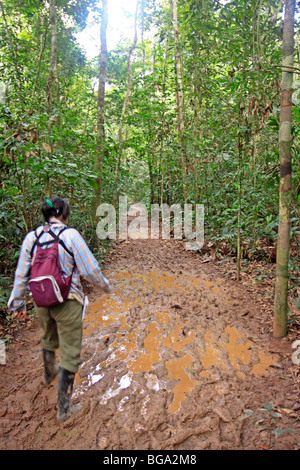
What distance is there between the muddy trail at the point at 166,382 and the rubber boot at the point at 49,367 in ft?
0.60

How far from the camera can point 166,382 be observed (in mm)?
3160

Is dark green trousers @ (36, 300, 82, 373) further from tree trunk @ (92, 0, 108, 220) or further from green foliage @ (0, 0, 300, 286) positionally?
tree trunk @ (92, 0, 108, 220)

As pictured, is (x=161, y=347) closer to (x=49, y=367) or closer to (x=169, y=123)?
(x=49, y=367)

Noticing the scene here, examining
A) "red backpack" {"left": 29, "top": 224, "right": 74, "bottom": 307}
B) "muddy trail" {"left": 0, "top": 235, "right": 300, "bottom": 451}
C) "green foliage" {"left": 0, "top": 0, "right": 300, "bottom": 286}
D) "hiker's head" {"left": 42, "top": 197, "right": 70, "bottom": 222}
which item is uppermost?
"green foliage" {"left": 0, "top": 0, "right": 300, "bottom": 286}

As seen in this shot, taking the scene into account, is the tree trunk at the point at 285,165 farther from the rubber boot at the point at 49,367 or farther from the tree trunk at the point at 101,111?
the tree trunk at the point at 101,111

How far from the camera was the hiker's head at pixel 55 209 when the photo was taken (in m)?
2.67

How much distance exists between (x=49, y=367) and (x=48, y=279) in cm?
117

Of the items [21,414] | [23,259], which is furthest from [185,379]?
[23,259]

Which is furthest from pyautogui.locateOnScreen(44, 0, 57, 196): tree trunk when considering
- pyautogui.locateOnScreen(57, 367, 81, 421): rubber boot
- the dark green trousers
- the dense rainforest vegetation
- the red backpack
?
pyautogui.locateOnScreen(57, 367, 81, 421): rubber boot

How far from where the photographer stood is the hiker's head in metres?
2.67

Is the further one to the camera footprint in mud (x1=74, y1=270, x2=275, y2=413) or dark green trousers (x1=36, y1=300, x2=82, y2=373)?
footprint in mud (x1=74, y1=270, x2=275, y2=413)

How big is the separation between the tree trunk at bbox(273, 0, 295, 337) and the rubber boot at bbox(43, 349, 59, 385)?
9.06ft

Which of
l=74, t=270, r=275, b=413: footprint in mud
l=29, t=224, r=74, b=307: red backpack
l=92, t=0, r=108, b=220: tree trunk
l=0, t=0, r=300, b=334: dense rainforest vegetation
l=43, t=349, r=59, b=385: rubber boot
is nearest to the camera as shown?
l=29, t=224, r=74, b=307: red backpack

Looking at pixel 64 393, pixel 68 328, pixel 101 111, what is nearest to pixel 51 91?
pixel 101 111
